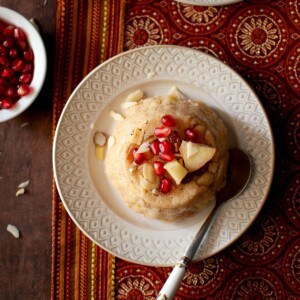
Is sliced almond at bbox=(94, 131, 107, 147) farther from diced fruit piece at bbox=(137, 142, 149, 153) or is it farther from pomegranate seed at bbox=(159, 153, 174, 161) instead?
pomegranate seed at bbox=(159, 153, 174, 161)

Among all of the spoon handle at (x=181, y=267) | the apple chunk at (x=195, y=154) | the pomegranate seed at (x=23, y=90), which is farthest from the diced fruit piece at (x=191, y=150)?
the pomegranate seed at (x=23, y=90)

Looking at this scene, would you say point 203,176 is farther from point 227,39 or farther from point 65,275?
point 65,275

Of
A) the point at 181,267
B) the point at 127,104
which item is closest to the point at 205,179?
the point at 181,267

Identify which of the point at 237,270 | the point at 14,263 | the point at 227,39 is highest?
the point at 227,39

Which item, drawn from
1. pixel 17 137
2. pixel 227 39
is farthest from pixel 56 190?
pixel 227 39

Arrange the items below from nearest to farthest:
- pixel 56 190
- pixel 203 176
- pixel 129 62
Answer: pixel 203 176 < pixel 129 62 < pixel 56 190

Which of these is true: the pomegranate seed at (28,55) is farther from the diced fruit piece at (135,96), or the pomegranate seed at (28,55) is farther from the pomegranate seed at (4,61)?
the diced fruit piece at (135,96)

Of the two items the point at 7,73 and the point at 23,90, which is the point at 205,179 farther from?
the point at 7,73

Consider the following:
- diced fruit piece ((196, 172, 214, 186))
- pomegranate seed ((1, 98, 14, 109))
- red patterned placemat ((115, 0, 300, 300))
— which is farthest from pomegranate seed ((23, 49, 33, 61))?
diced fruit piece ((196, 172, 214, 186))

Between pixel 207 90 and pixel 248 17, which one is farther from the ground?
pixel 248 17
